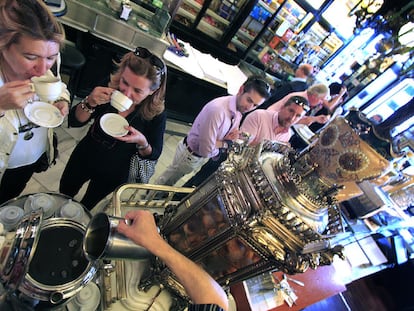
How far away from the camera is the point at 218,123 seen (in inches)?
109

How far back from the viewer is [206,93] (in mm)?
4773

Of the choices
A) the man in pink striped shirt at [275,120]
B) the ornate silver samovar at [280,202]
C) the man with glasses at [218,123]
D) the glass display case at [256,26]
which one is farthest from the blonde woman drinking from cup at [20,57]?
the glass display case at [256,26]

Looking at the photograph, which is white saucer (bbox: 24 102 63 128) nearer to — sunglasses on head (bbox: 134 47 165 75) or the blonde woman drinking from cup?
the blonde woman drinking from cup

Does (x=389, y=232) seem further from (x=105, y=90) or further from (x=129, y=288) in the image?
(x=105, y=90)

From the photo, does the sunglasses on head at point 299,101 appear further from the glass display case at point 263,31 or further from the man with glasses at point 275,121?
the glass display case at point 263,31

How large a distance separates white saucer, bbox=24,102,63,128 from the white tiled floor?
1.67 metres

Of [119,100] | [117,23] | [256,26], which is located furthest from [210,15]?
[119,100]

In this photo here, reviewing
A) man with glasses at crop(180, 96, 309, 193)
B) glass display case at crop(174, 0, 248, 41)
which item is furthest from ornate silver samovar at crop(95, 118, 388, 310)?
glass display case at crop(174, 0, 248, 41)

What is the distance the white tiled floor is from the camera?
3.10 m

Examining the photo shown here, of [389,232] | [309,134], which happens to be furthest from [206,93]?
[389,232]

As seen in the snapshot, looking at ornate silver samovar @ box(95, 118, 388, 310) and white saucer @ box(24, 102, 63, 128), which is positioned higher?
ornate silver samovar @ box(95, 118, 388, 310)

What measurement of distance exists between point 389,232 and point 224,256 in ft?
11.7

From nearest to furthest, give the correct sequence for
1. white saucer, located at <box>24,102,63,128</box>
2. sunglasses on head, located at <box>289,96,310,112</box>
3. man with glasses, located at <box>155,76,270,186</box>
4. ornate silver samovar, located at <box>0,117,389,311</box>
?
1. ornate silver samovar, located at <box>0,117,389,311</box>
2. white saucer, located at <box>24,102,63,128</box>
3. man with glasses, located at <box>155,76,270,186</box>
4. sunglasses on head, located at <box>289,96,310,112</box>

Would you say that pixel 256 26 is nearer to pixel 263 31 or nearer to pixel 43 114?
pixel 263 31
